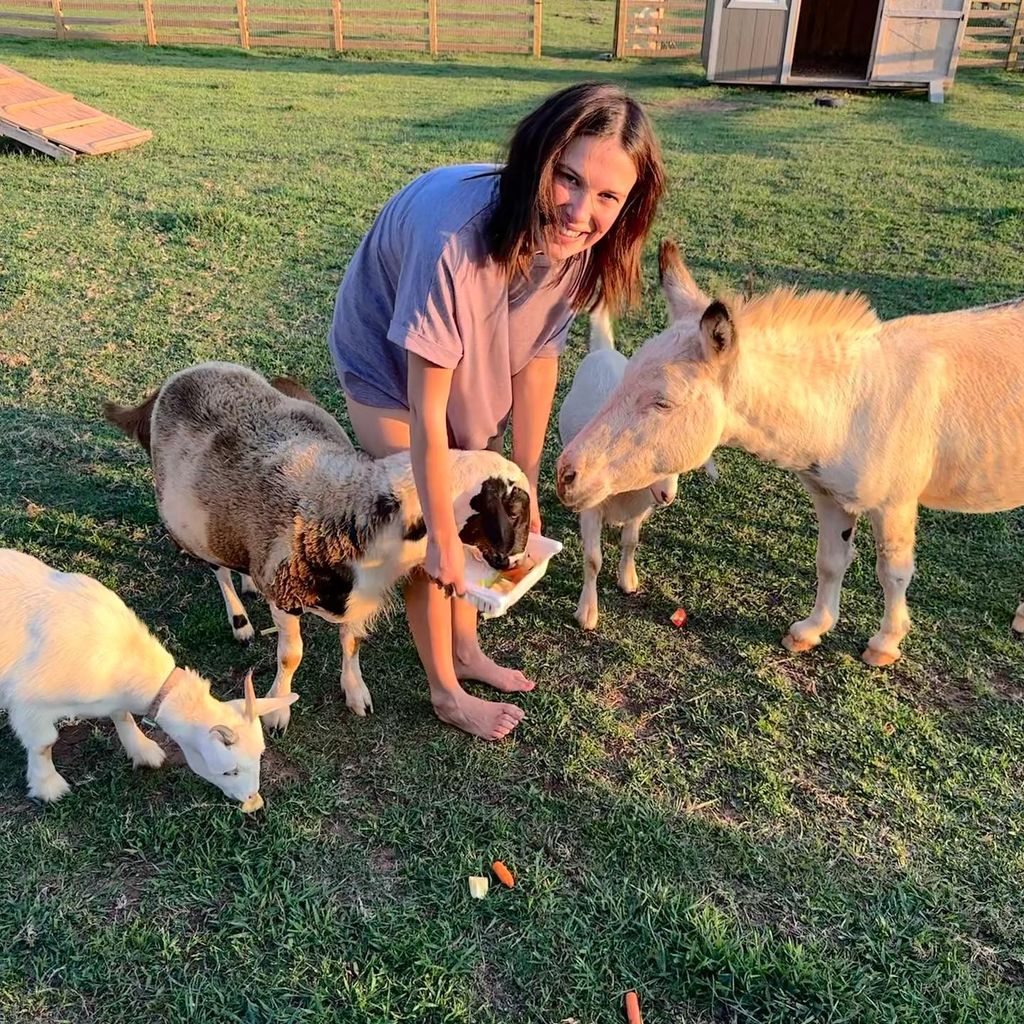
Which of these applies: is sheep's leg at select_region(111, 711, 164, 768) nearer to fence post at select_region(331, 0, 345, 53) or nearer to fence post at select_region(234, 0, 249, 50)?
fence post at select_region(331, 0, 345, 53)

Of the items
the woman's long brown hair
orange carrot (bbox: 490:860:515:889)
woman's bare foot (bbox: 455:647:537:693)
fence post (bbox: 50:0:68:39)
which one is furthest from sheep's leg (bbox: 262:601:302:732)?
fence post (bbox: 50:0:68:39)

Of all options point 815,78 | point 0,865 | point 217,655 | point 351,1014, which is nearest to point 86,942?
point 0,865

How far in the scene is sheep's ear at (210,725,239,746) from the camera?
9.21ft

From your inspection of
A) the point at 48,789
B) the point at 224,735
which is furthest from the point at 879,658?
the point at 48,789

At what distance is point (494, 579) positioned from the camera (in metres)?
2.91

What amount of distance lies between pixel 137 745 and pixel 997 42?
24.7 metres

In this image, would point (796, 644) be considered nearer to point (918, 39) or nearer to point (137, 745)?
point (137, 745)

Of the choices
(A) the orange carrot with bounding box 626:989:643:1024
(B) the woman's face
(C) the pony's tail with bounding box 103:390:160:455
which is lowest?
(A) the orange carrot with bounding box 626:989:643:1024

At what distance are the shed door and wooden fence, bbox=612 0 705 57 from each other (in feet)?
21.5

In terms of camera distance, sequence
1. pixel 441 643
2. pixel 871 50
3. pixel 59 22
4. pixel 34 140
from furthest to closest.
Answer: pixel 59 22 → pixel 871 50 → pixel 34 140 → pixel 441 643

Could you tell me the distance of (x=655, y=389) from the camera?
289 centimetres

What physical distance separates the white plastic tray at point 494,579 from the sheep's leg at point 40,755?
156 centimetres

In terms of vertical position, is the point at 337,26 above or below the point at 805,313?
above

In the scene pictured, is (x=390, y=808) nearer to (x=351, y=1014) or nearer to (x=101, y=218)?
(x=351, y=1014)
